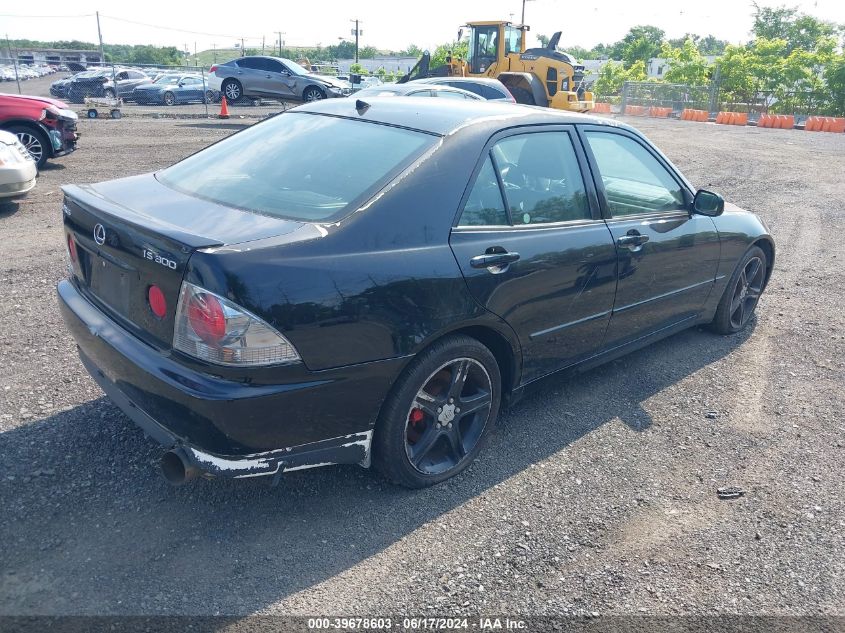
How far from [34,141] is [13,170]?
297 centimetres

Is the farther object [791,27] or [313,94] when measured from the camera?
[791,27]

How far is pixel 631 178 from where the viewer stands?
4.29 metres

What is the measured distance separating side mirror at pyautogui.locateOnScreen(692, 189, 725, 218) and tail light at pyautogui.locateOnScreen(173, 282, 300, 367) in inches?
123

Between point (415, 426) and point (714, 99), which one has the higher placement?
point (714, 99)

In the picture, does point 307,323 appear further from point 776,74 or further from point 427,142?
point 776,74

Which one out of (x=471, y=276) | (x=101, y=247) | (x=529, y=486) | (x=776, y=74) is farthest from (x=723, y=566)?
(x=776, y=74)

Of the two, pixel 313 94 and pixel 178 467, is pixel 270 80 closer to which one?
pixel 313 94

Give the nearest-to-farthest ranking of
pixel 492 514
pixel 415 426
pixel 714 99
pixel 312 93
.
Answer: pixel 492 514
pixel 415 426
pixel 312 93
pixel 714 99

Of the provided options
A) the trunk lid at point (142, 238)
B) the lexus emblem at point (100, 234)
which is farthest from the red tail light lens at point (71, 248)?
the lexus emblem at point (100, 234)

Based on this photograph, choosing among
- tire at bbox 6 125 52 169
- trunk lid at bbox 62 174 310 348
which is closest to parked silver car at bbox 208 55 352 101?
tire at bbox 6 125 52 169

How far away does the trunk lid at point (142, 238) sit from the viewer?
2.61 m

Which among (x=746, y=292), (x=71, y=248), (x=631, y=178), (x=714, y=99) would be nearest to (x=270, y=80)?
(x=746, y=292)

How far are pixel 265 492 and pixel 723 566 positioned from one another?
201 centimetres

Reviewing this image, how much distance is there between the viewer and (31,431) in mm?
3486
